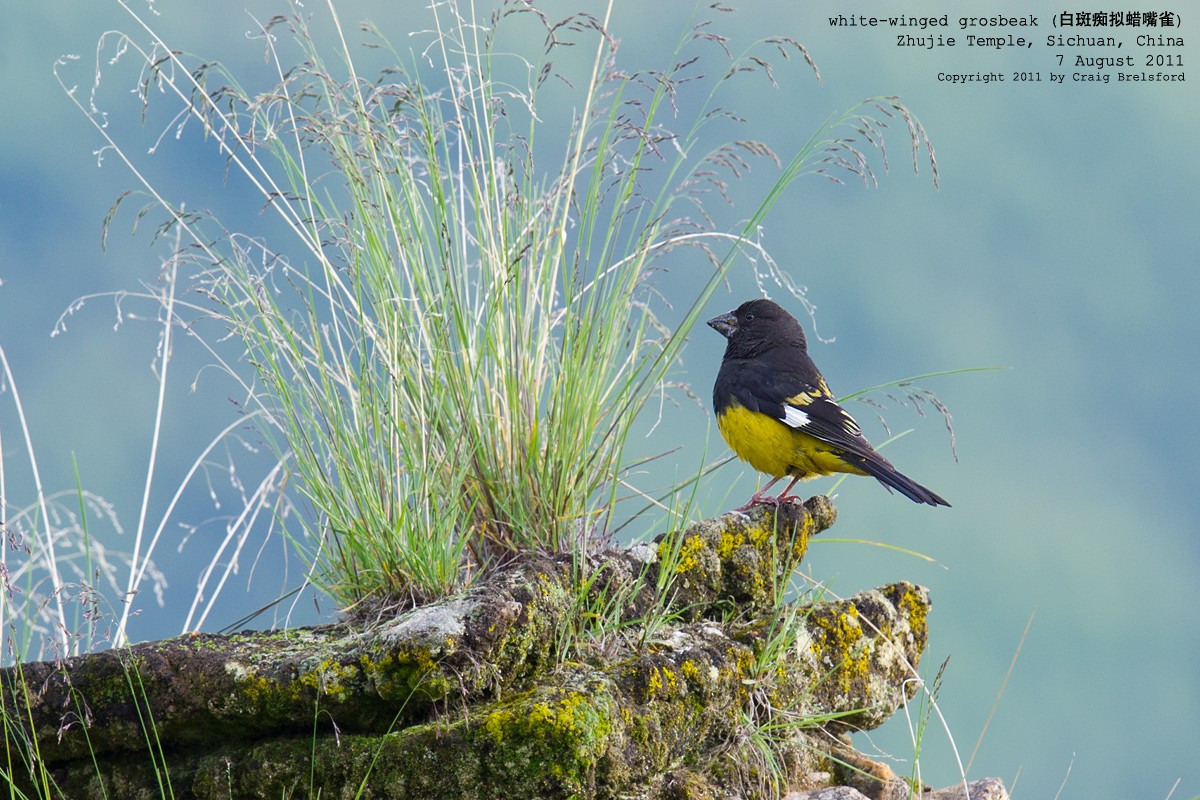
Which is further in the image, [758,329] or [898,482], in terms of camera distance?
[758,329]

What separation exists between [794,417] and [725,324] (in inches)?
40.0

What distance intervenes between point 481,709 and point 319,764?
53cm

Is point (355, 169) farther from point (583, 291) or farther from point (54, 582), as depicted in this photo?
point (54, 582)

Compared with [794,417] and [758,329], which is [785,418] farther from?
[758,329]

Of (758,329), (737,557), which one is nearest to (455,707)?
(737,557)

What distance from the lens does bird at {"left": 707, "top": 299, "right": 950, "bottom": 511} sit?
530 cm

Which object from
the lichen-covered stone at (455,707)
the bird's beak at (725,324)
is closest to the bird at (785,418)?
the bird's beak at (725,324)

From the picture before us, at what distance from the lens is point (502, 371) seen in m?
4.68

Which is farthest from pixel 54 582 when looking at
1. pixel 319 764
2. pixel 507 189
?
pixel 507 189

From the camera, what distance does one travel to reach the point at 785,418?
5.39 meters

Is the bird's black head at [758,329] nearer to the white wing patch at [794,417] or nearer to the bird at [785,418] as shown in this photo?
the bird at [785,418]

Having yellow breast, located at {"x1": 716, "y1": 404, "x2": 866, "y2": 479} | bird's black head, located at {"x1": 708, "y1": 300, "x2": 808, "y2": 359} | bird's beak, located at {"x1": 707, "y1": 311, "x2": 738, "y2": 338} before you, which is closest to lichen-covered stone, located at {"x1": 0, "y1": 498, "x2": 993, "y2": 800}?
yellow breast, located at {"x1": 716, "y1": 404, "x2": 866, "y2": 479}

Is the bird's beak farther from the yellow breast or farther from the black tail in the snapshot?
the black tail

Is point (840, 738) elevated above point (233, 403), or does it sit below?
below
